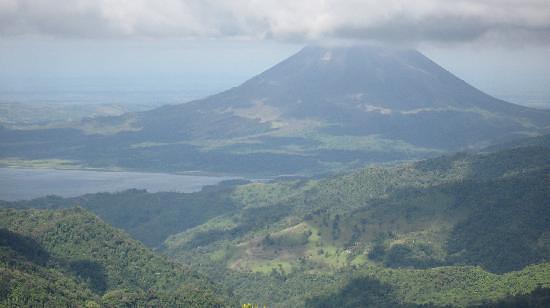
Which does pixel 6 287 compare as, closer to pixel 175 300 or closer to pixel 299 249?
pixel 175 300

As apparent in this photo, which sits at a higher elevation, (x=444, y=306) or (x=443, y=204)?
(x=443, y=204)

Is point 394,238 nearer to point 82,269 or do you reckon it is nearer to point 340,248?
point 340,248

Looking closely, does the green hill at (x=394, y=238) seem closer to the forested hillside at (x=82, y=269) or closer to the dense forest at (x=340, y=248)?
the dense forest at (x=340, y=248)

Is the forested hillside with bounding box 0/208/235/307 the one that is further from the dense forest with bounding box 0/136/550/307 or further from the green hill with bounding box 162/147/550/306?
the green hill with bounding box 162/147/550/306

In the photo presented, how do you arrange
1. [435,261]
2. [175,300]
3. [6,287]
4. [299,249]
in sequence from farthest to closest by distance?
[299,249], [435,261], [175,300], [6,287]

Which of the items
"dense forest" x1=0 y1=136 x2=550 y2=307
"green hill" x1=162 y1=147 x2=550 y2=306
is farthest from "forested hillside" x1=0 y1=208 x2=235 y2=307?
"green hill" x1=162 y1=147 x2=550 y2=306

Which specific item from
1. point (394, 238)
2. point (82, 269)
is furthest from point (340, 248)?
point (82, 269)

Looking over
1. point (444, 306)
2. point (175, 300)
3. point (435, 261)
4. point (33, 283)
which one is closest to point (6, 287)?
point (33, 283)
